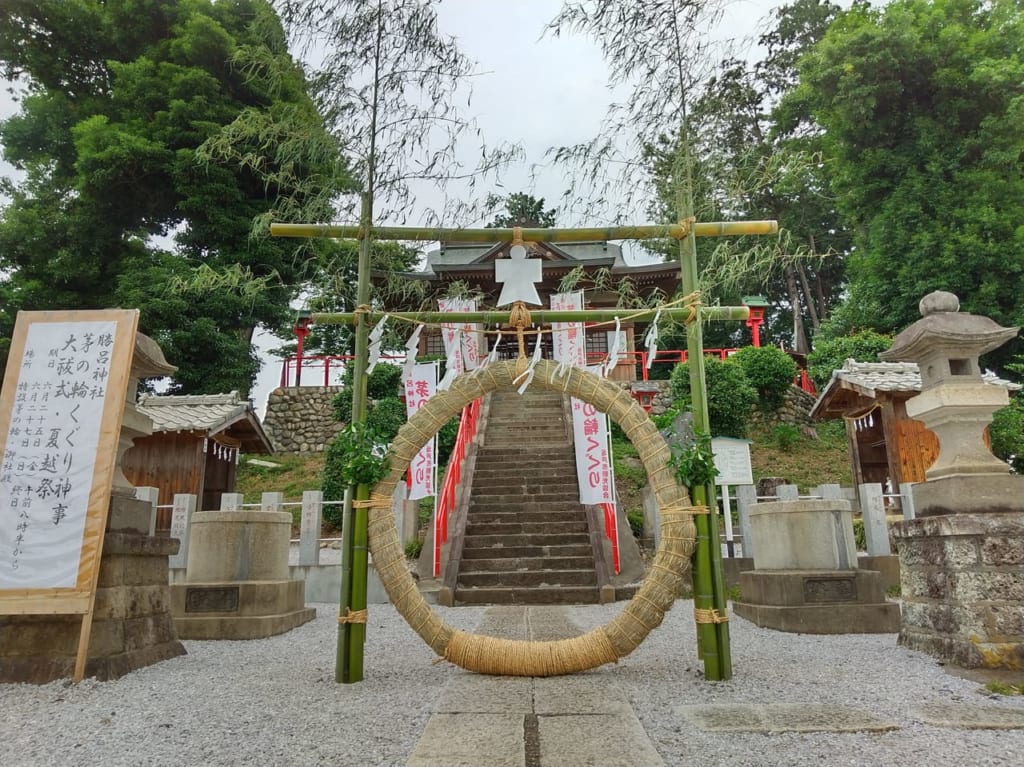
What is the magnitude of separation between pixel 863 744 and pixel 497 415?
12355mm

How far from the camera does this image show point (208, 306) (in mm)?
15883

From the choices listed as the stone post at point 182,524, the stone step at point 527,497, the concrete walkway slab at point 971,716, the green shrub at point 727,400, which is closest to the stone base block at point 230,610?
the stone post at point 182,524

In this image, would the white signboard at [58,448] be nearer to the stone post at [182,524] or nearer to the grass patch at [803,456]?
the stone post at [182,524]

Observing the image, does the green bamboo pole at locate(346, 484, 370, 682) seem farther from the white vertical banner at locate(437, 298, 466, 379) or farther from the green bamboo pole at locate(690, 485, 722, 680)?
the green bamboo pole at locate(690, 485, 722, 680)

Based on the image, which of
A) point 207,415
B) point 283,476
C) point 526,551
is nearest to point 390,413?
point 207,415

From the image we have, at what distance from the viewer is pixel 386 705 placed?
3.26m

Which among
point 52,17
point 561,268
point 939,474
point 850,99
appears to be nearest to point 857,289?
point 850,99

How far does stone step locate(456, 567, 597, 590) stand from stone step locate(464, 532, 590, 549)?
2.48 feet

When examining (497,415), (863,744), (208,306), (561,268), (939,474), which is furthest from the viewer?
(561,268)

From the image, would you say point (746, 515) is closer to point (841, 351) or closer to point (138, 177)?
point (841, 351)

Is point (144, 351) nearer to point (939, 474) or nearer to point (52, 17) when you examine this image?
point (939, 474)

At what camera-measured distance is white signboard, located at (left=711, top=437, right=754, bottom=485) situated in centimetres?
917

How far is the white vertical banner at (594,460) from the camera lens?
9055 millimetres

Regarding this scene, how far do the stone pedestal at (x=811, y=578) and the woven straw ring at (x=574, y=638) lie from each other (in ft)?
8.50
